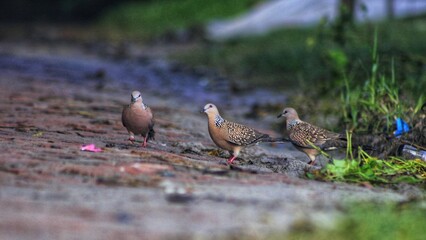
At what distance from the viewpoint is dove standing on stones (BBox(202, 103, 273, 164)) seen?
6.47 metres

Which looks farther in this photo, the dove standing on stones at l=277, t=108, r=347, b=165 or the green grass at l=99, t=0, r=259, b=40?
the green grass at l=99, t=0, r=259, b=40

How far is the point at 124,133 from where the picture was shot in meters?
7.52

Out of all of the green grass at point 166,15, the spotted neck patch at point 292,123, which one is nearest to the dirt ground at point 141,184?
the spotted neck patch at point 292,123

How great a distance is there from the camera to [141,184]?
4.65 m

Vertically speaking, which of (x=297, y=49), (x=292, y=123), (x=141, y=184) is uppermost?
(x=297, y=49)

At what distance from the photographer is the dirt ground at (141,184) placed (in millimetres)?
3797

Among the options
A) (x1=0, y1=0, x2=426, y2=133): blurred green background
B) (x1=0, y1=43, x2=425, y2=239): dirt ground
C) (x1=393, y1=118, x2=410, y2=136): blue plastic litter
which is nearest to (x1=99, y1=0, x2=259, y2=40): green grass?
(x1=0, y1=0, x2=426, y2=133): blurred green background

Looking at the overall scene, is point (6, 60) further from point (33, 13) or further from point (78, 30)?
point (33, 13)

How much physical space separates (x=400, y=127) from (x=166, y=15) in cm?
2196

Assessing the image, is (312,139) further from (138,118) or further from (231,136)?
(138,118)

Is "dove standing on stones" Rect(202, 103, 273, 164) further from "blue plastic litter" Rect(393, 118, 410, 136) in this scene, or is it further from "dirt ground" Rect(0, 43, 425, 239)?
"blue plastic litter" Rect(393, 118, 410, 136)

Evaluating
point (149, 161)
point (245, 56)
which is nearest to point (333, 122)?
point (149, 161)

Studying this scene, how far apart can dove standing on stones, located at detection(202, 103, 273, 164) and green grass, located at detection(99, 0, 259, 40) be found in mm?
17895

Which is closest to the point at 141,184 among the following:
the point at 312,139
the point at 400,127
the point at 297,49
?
the point at 312,139
